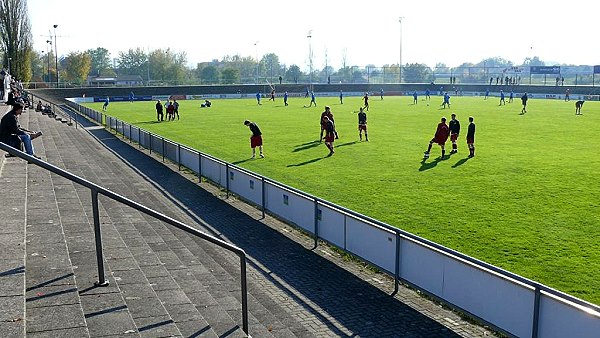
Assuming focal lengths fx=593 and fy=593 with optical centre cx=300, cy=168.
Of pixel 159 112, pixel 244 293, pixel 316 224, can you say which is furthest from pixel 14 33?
pixel 244 293

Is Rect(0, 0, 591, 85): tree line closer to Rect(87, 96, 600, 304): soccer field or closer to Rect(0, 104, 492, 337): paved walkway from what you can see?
Rect(87, 96, 600, 304): soccer field

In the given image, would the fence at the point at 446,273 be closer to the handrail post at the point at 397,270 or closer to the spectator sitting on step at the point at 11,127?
the handrail post at the point at 397,270

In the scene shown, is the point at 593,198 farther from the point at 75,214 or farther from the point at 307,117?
the point at 307,117

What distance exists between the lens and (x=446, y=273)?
26.8 feet

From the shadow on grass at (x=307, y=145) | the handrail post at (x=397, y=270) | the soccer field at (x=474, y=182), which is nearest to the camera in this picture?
the handrail post at (x=397, y=270)

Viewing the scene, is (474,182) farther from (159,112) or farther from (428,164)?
(159,112)

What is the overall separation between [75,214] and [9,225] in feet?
10.1

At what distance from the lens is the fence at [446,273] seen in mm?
6586

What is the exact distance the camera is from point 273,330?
7707mm

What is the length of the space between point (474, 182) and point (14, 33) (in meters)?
64.7

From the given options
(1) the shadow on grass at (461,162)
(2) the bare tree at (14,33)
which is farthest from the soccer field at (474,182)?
(2) the bare tree at (14,33)

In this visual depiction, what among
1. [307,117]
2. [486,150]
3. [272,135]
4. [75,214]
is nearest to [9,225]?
[75,214]

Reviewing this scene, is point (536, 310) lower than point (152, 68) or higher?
lower

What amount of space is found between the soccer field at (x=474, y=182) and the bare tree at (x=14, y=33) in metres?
42.4
